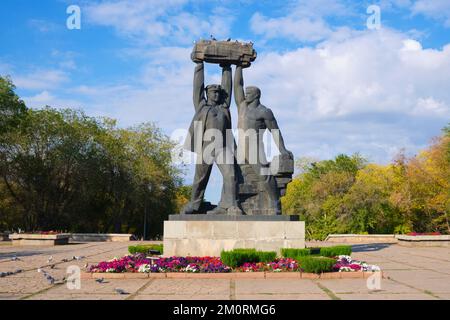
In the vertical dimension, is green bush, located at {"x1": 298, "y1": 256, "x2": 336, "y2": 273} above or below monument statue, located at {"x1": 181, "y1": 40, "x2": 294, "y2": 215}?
below

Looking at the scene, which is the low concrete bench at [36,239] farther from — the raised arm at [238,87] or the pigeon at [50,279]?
the pigeon at [50,279]

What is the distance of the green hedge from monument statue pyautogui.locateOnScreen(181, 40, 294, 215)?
77.9 inches

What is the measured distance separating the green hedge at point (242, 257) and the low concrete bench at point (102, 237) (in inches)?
715

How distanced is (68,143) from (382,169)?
84.1 ft

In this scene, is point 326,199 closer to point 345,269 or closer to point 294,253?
point 294,253

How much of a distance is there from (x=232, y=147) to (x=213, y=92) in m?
1.61

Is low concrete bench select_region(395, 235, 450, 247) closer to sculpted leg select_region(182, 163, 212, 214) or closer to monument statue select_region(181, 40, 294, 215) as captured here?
monument statue select_region(181, 40, 294, 215)

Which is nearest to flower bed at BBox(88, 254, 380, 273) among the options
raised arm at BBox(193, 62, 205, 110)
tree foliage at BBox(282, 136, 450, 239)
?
raised arm at BBox(193, 62, 205, 110)

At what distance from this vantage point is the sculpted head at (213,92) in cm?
1330

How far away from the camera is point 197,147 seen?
13.1 meters

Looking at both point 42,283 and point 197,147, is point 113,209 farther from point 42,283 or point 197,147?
point 42,283

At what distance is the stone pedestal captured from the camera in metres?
12.4

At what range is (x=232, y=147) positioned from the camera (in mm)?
13227

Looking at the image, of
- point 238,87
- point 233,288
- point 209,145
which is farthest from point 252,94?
point 233,288
